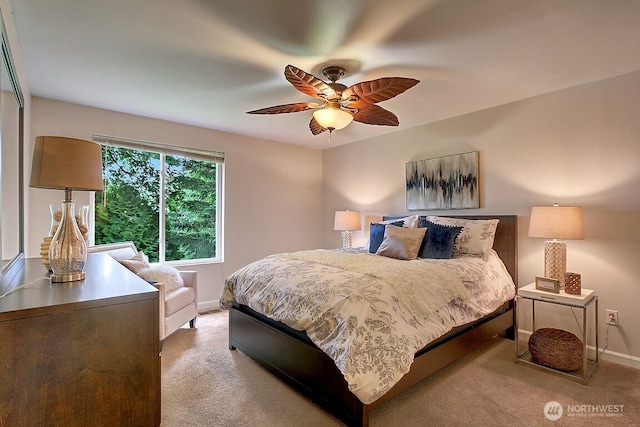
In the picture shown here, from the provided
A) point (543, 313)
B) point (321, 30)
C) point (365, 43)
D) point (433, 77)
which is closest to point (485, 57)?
point (433, 77)

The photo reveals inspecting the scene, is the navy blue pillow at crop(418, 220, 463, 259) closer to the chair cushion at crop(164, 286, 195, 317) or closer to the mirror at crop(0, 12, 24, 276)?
the chair cushion at crop(164, 286, 195, 317)

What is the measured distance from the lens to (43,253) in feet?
5.43

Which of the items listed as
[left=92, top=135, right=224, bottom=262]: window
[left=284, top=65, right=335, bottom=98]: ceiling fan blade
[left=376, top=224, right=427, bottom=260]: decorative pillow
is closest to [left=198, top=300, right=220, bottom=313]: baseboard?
[left=92, top=135, right=224, bottom=262]: window

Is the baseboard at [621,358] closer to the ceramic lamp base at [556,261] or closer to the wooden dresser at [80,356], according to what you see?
the ceramic lamp base at [556,261]

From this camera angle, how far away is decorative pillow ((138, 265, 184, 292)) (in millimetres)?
2805

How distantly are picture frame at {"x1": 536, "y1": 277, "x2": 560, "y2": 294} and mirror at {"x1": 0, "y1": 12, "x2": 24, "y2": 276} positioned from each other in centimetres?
353

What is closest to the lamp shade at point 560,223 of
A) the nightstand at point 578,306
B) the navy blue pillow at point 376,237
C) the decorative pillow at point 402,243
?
the nightstand at point 578,306

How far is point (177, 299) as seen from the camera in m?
3.01

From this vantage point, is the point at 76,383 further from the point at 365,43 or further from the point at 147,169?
the point at 147,169

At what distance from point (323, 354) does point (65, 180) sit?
5.29 ft

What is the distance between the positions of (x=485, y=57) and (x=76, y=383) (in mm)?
2972

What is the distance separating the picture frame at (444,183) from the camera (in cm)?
357

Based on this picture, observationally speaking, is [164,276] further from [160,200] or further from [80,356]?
[80,356]

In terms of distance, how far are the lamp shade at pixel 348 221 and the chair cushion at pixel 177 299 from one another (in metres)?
2.13
